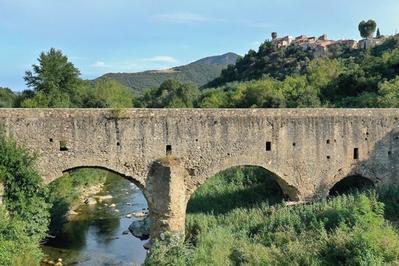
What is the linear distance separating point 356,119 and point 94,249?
10604mm

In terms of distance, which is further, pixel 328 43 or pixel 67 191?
pixel 328 43

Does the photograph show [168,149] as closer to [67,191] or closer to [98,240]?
[98,240]

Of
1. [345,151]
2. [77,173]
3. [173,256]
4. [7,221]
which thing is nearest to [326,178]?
[345,151]

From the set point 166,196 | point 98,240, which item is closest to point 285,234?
point 166,196

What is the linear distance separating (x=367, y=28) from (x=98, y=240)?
5897 centimetres

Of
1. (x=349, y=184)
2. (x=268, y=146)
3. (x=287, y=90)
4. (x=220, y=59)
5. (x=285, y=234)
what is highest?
(x=220, y=59)

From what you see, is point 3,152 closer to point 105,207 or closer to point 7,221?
point 7,221

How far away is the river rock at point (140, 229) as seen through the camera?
19047mm

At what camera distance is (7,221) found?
13.2 meters

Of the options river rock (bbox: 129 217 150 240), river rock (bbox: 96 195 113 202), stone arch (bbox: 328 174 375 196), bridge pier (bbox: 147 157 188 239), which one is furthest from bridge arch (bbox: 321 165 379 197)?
river rock (bbox: 96 195 113 202)

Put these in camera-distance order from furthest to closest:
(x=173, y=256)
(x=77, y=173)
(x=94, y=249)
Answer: (x=77, y=173) → (x=94, y=249) → (x=173, y=256)

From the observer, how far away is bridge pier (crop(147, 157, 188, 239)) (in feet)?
50.3

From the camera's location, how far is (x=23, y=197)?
14.0m

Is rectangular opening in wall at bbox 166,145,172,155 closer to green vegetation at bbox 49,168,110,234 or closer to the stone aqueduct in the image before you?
the stone aqueduct
